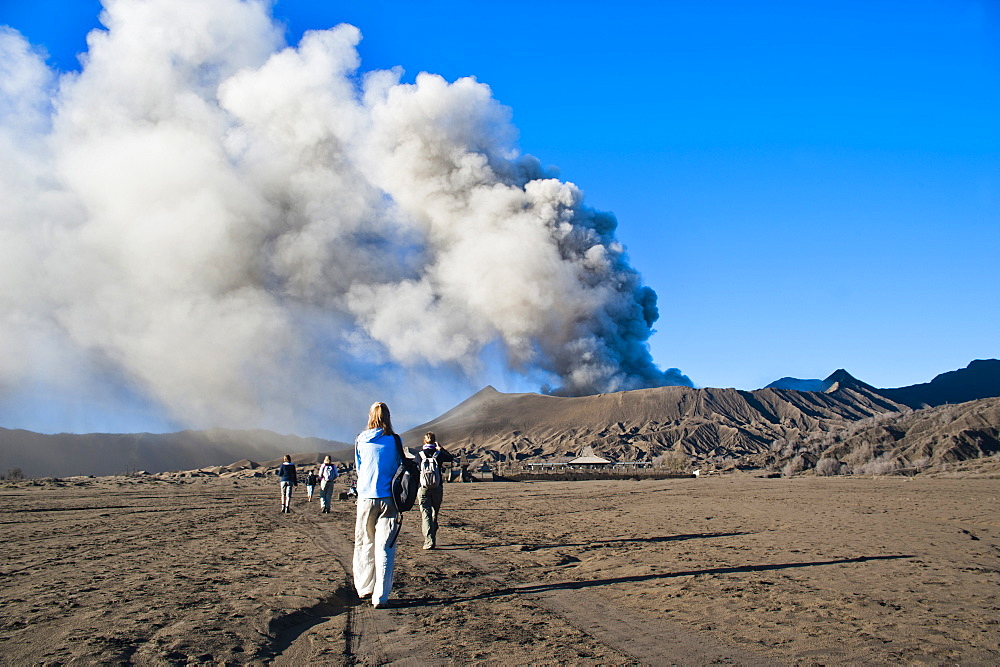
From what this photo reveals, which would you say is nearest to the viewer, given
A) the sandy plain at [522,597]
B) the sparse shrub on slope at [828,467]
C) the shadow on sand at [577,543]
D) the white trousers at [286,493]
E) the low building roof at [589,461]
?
the sandy plain at [522,597]

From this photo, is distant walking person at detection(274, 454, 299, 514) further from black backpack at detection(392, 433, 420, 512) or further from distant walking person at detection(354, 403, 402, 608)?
black backpack at detection(392, 433, 420, 512)

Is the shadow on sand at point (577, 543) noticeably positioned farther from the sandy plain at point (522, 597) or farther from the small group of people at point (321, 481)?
the small group of people at point (321, 481)

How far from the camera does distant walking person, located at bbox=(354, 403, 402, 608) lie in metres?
5.00

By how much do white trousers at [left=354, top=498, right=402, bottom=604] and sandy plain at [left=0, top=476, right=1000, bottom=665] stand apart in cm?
16

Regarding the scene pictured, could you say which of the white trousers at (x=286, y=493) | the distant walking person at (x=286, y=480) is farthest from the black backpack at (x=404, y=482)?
the white trousers at (x=286, y=493)

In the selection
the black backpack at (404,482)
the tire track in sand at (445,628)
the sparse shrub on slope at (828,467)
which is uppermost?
the black backpack at (404,482)

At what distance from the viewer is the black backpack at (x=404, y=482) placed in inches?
199

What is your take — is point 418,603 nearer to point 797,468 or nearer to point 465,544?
point 465,544

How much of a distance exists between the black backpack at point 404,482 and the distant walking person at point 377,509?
0.09 ft

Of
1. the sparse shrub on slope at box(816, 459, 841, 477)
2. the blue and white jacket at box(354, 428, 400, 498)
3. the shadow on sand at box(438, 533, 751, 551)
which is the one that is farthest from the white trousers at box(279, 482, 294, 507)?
the sparse shrub on slope at box(816, 459, 841, 477)

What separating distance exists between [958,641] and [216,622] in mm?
4682

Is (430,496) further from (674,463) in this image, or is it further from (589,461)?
(589,461)

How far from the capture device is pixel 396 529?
5.07 metres

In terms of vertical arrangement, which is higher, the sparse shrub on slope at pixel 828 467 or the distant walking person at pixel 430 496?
the distant walking person at pixel 430 496
